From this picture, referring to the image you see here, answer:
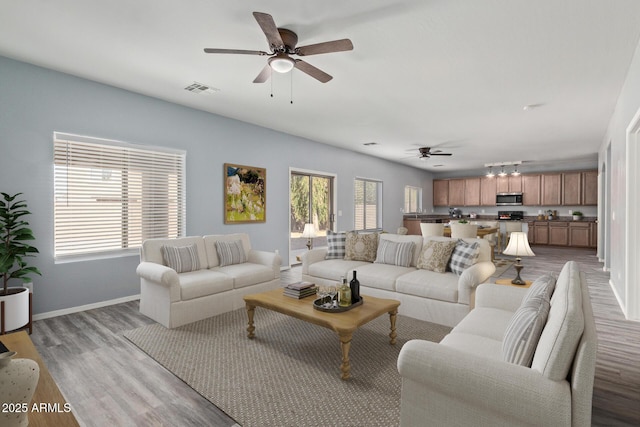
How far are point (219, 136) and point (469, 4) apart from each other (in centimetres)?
399

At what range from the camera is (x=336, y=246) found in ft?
16.0

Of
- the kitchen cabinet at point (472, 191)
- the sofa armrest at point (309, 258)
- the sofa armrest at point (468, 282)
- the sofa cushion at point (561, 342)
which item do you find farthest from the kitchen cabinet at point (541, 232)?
the sofa cushion at point (561, 342)

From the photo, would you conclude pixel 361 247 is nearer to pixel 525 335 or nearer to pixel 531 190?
pixel 525 335

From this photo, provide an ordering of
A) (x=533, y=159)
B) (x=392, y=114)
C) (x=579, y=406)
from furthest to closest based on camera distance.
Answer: (x=533, y=159)
(x=392, y=114)
(x=579, y=406)

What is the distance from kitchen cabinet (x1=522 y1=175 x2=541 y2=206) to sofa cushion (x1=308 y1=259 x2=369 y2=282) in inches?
340

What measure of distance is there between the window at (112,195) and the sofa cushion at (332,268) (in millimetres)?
2097

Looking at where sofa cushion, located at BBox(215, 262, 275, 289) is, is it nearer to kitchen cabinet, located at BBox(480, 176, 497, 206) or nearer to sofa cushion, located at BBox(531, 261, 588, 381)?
sofa cushion, located at BBox(531, 261, 588, 381)

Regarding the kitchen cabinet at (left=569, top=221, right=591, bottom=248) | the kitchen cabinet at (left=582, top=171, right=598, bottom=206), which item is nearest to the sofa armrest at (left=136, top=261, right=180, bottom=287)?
the kitchen cabinet at (left=569, top=221, right=591, bottom=248)

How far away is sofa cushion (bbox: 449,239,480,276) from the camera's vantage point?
3676 millimetres

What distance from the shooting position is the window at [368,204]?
869 centimetres

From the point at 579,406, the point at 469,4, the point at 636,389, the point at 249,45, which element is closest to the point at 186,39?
the point at 249,45

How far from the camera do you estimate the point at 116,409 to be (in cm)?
204

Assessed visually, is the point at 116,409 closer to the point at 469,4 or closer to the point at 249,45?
the point at 249,45

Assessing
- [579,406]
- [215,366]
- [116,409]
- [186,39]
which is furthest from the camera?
[186,39]
